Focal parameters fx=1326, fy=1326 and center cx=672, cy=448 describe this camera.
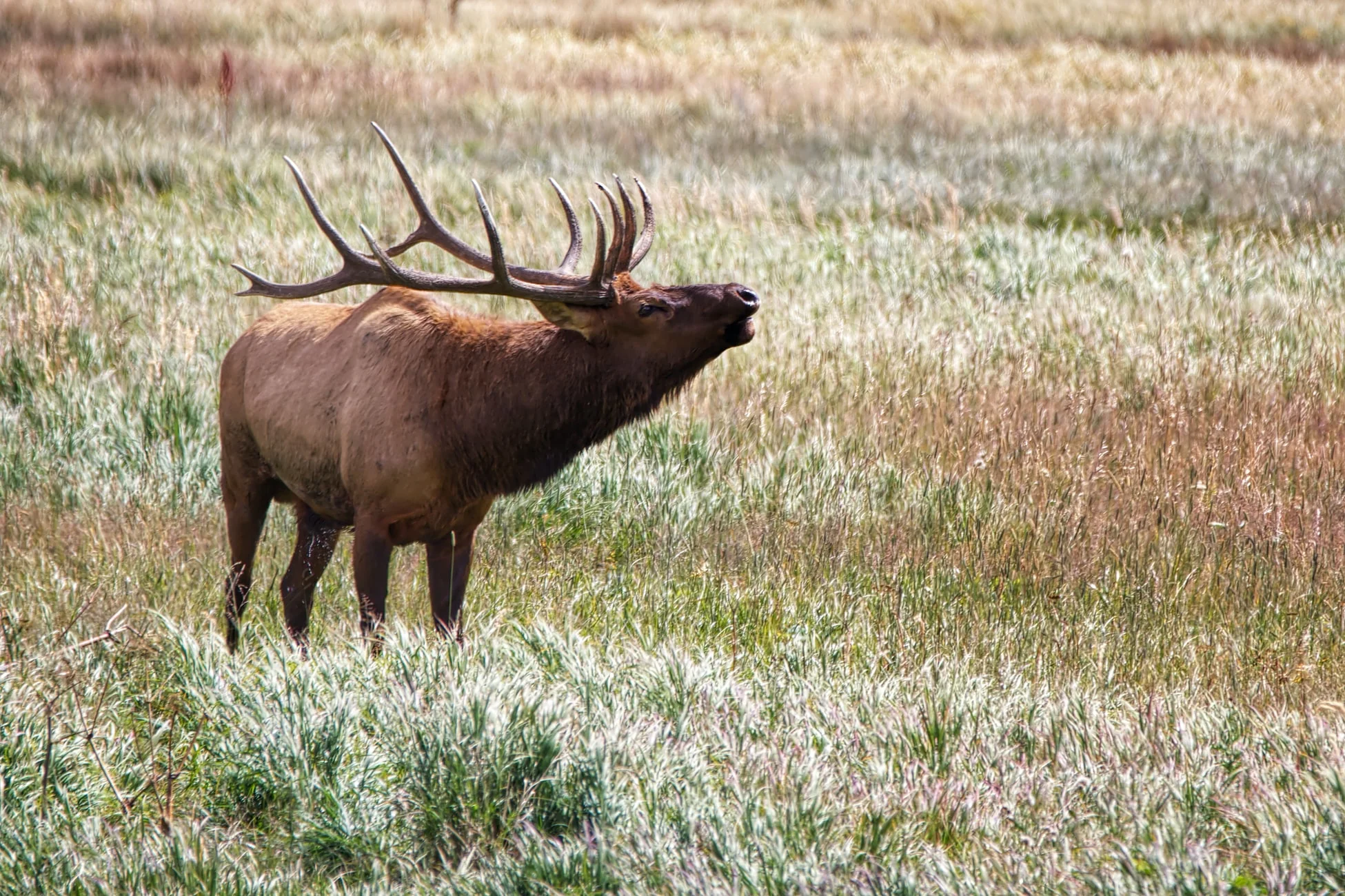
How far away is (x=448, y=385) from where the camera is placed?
4.72 metres

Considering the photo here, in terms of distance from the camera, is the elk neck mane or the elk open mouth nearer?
the elk open mouth

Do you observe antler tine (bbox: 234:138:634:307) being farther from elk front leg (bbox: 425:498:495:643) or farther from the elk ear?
elk front leg (bbox: 425:498:495:643)

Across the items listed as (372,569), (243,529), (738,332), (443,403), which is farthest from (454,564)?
(738,332)

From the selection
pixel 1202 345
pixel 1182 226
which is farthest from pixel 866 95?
pixel 1202 345

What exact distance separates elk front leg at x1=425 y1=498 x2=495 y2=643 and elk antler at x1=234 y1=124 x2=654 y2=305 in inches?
30.7

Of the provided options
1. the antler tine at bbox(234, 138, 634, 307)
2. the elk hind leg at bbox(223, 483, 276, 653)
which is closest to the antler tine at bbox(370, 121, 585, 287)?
the antler tine at bbox(234, 138, 634, 307)

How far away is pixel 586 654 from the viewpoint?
4.23m

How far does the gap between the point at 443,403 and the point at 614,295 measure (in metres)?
0.71

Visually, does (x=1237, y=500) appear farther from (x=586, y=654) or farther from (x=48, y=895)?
(x=48, y=895)

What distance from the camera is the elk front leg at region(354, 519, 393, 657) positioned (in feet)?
14.8

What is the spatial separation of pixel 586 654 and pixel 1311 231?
428 inches

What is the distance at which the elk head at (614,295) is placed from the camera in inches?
176

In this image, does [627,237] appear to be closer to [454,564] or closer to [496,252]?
[496,252]

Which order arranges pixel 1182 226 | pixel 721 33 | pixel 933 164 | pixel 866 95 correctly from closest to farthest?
pixel 1182 226, pixel 933 164, pixel 866 95, pixel 721 33
